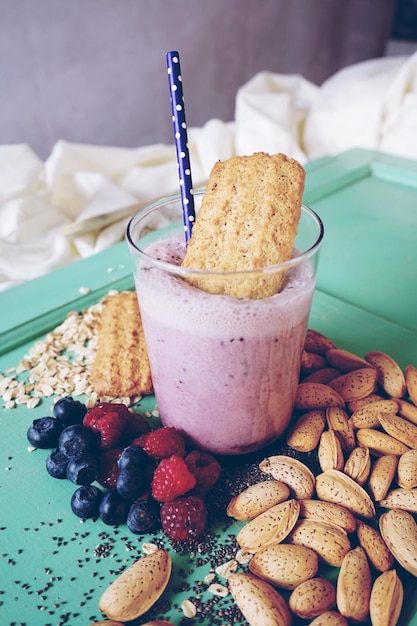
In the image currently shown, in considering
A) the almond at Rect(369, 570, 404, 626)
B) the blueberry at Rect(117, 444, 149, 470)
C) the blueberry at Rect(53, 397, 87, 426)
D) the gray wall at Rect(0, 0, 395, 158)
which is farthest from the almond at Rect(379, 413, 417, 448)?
the gray wall at Rect(0, 0, 395, 158)

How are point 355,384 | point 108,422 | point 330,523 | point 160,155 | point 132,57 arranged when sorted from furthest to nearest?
1. point 132,57
2. point 160,155
3. point 355,384
4. point 108,422
5. point 330,523

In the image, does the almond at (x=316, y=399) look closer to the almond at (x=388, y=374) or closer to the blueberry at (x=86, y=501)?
the almond at (x=388, y=374)

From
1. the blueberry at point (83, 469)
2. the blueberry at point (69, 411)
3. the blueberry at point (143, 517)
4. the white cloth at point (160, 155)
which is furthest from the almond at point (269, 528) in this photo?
the white cloth at point (160, 155)

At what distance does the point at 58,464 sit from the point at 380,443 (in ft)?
1.50

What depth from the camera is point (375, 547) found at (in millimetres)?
669

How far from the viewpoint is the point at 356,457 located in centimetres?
77

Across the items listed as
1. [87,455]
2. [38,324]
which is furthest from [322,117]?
[87,455]

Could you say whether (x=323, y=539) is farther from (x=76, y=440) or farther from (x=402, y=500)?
(x=76, y=440)

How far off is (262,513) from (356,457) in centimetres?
16

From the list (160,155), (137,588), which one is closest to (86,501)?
(137,588)

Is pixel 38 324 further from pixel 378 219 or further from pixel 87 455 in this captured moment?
pixel 378 219

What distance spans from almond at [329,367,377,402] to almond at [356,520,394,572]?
0.78 feet

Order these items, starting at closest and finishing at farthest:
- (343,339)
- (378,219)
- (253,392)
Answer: (253,392) → (343,339) → (378,219)

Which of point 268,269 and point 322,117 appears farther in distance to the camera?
point 322,117
